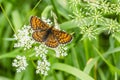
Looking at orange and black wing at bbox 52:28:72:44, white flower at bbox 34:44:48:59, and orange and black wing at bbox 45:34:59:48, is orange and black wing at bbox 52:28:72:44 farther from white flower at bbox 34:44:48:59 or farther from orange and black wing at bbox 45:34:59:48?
Answer: white flower at bbox 34:44:48:59

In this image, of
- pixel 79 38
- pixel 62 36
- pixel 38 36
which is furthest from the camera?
pixel 79 38

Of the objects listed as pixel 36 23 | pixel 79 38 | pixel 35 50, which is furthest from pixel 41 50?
pixel 79 38

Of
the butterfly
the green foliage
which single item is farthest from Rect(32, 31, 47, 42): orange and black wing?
the green foliage

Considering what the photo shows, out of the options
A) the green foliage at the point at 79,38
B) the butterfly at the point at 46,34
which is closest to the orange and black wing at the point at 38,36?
the butterfly at the point at 46,34

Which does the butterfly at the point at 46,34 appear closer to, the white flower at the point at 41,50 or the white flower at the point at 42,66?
the white flower at the point at 41,50

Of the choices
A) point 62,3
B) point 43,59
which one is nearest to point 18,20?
point 62,3

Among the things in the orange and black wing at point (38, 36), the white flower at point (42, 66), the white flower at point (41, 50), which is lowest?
the white flower at point (42, 66)

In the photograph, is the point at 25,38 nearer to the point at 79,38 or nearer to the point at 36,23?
the point at 36,23
